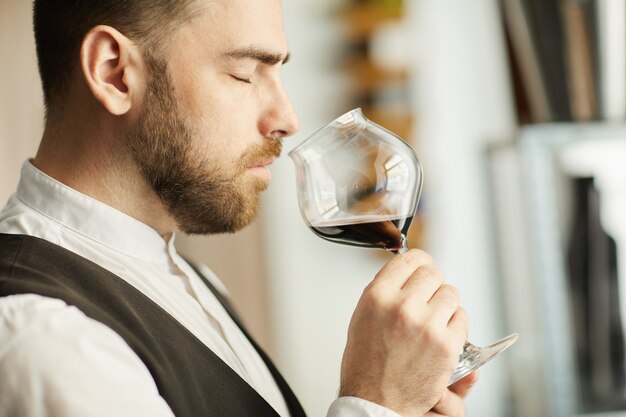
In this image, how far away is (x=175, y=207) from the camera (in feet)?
4.44

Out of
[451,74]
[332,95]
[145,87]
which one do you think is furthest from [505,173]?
[145,87]

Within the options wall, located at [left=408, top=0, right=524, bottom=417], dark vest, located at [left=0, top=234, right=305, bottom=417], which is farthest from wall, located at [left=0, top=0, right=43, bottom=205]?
dark vest, located at [left=0, top=234, right=305, bottom=417]

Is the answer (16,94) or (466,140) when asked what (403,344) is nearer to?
(466,140)

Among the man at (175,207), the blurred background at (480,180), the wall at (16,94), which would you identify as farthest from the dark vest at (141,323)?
the wall at (16,94)

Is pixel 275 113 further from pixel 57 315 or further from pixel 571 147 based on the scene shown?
pixel 571 147

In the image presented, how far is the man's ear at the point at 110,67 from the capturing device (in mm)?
1286

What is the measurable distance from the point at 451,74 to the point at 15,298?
2764 millimetres

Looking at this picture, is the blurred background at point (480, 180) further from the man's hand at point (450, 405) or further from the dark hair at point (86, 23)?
the dark hair at point (86, 23)

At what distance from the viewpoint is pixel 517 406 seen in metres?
3.36

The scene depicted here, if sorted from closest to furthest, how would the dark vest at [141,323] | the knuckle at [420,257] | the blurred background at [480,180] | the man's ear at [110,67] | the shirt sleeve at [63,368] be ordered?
the shirt sleeve at [63,368] → the dark vest at [141,323] → the knuckle at [420,257] → the man's ear at [110,67] → the blurred background at [480,180]

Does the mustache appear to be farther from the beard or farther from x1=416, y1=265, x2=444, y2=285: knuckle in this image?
x1=416, y1=265, x2=444, y2=285: knuckle

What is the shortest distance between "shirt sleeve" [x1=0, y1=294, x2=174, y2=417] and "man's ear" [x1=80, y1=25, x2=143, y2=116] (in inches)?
16.0

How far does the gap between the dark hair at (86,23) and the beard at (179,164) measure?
2.0 inches

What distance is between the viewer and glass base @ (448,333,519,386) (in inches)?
45.9
